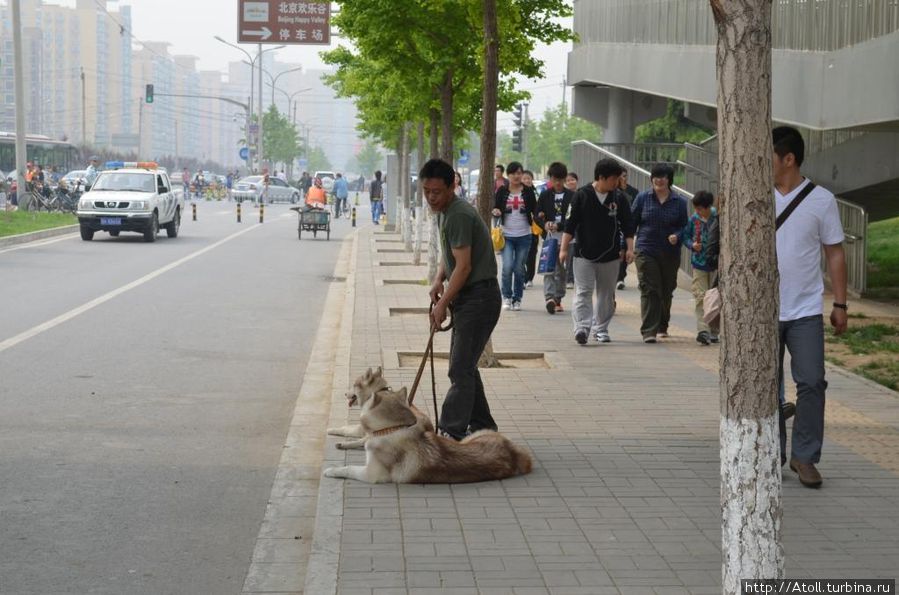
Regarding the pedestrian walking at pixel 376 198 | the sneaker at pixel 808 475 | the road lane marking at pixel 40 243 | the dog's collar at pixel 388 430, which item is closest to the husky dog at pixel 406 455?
the dog's collar at pixel 388 430

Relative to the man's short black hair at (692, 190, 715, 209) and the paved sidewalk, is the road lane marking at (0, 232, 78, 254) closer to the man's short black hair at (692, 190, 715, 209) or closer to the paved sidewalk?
the man's short black hair at (692, 190, 715, 209)

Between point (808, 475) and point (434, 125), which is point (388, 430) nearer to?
point (808, 475)

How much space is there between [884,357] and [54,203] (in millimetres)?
35314

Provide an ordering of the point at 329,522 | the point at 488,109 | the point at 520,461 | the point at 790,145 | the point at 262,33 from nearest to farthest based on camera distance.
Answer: the point at 329,522 → the point at 790,145 → the point at 520,461 → the point at 488,109 → the point at 262,33

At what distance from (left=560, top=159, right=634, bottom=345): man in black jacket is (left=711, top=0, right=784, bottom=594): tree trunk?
8.09 metres

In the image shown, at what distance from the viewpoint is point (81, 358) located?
1221cm

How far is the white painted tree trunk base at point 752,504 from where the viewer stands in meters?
4.50

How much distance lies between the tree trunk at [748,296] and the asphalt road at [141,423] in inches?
88.3

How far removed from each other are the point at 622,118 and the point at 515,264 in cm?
1925

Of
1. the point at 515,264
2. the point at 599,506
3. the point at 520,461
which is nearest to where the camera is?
the point at 599,506

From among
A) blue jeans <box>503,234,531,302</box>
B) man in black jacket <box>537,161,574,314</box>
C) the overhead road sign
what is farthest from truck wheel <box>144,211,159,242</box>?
blue jeans <box>503,234,531,302</box>

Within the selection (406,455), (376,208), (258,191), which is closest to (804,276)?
(406,455)

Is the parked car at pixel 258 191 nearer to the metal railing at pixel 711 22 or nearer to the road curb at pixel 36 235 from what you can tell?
the road curb at pixel 36 235

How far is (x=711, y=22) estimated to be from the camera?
23.5m
